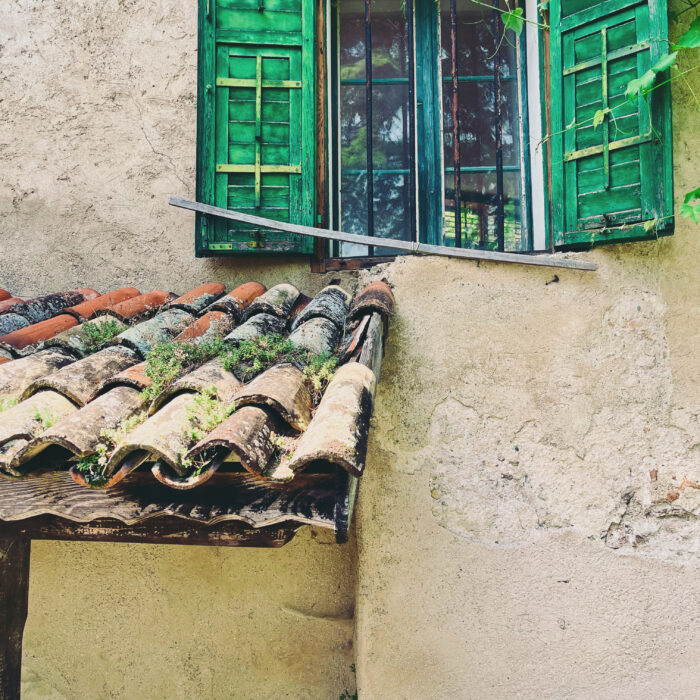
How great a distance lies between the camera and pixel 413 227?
10.7 ft

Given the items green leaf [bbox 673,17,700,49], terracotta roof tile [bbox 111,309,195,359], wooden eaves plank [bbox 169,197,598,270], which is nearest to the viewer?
green leaf [bbox 673,17,700,49]

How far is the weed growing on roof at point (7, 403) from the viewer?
Result: 2018 mm

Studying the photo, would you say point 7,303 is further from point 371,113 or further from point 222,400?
point 371,113

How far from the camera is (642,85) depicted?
7.76 ft

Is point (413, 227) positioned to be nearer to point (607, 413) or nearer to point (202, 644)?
point (607, 413)

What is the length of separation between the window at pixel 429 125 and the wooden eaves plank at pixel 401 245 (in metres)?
0.10

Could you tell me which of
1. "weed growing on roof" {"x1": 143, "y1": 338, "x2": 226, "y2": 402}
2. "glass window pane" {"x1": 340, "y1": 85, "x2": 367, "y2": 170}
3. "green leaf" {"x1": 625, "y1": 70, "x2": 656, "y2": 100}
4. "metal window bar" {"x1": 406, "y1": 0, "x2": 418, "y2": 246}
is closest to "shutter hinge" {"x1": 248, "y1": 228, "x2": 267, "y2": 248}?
"glass window pane" {"x1": 340, "y1": 85, "x2": 367, "y2": 170}

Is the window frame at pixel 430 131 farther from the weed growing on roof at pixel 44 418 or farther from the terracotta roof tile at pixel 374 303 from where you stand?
the weed growing on roof at pixel 44 418

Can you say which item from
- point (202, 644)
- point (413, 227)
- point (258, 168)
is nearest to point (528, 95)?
point (413, 227)

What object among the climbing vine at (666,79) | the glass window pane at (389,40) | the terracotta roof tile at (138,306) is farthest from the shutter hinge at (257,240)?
the climbing vine at (666,79)

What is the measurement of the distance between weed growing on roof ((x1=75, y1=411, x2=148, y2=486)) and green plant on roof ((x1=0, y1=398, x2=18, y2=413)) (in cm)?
50

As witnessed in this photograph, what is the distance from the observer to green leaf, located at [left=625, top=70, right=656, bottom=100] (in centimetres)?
235

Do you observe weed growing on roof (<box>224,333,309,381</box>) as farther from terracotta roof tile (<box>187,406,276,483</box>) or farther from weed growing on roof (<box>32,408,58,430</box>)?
weed growing on roof (<box>32,408,58,430</box>)

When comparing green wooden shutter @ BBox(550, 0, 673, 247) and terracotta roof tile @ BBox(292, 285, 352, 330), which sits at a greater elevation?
green wooden shutter @ BBox(550, 0, 673, 247)
